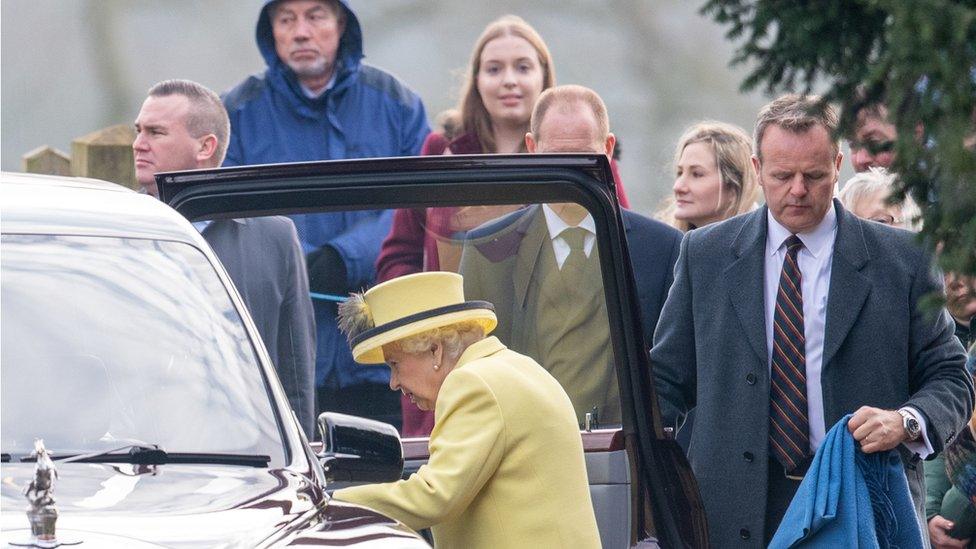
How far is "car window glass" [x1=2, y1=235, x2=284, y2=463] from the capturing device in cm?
397

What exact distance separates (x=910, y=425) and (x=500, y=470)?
1.49 metres

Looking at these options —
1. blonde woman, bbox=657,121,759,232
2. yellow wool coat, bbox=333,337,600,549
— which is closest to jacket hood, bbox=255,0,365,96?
blonde woman, bbox=657,121,759,232

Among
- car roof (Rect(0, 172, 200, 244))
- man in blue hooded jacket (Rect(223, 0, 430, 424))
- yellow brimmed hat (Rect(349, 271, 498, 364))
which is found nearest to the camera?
car roof (Rect(0, 172, 200, 244))

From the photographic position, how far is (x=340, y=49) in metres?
8.86

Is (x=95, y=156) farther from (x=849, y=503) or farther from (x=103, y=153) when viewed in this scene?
(x=849, y=503)

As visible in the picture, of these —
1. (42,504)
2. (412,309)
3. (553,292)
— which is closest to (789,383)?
(553,292)

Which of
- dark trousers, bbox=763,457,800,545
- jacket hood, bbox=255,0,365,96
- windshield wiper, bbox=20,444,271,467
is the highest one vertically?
jacket hood, bbox=255,0,365,96

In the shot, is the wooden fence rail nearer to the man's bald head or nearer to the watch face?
the man's bald head

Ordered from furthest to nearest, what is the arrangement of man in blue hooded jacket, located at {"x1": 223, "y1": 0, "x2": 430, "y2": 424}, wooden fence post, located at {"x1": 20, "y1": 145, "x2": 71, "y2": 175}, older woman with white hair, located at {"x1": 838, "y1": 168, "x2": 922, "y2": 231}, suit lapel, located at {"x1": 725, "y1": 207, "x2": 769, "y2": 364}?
wooden fence post, located at {"x1": 20, "y1": 145, "x2": 71, "y2": 175} → man in blue hooded jacket, located at {"x1": 223, "y1": 0, "x2": 430, "y2": 424} → older woman with white hair, located at {"x1": 838, "y1": 168, "x2": 922, "y2": 231} → suit lapel, located at {"x1": 725, "y1": 207, "x2": 769, "y2": 364}

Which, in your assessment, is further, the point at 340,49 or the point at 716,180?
the point at 340,49

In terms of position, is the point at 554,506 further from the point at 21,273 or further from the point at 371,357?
the point at 21,273

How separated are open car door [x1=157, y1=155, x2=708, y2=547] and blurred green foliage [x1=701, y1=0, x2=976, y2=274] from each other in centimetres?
200

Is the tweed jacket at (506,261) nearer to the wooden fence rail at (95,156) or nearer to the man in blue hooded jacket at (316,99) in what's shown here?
the man in blue hooded jacket at (316,99)

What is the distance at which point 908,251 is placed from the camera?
6027 mm
